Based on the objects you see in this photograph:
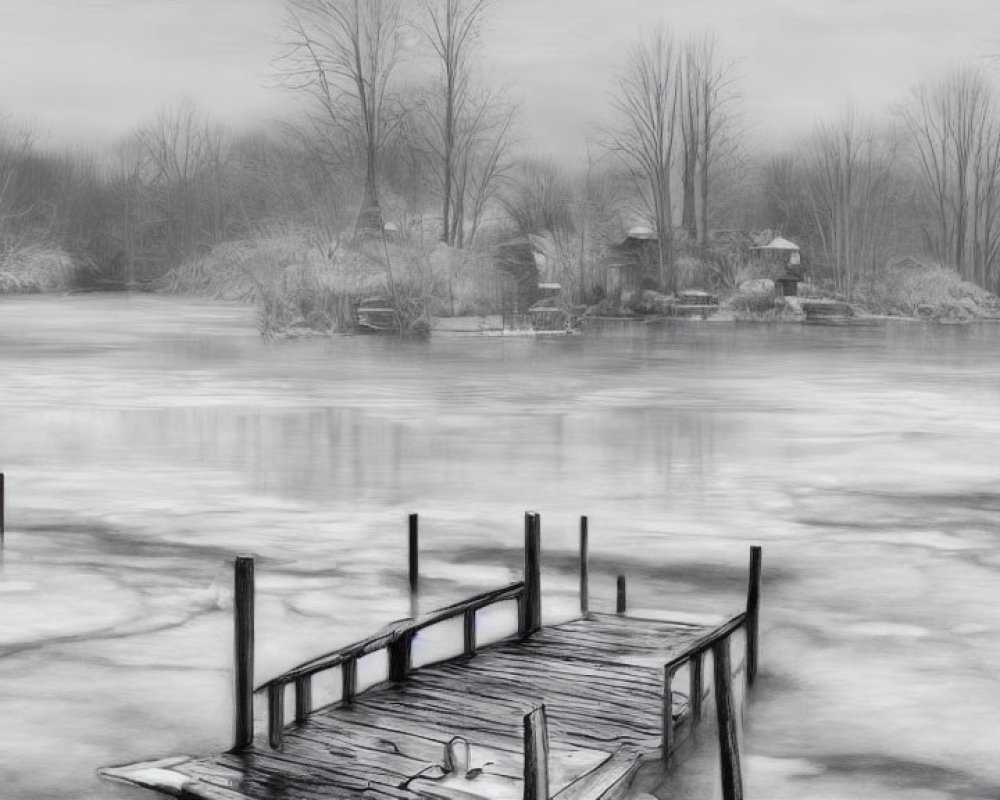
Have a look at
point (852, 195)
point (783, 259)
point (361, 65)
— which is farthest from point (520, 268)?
point (852, 195)

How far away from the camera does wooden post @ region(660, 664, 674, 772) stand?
6.41m

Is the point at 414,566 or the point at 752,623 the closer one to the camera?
the point at 752,623

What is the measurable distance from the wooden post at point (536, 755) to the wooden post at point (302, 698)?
171 centimetres

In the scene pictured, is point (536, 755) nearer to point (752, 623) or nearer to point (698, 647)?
point (698, 647)

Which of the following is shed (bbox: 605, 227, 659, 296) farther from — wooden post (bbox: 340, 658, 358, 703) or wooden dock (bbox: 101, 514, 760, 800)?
wooden post (bbox: 340, 658, 358, 703)

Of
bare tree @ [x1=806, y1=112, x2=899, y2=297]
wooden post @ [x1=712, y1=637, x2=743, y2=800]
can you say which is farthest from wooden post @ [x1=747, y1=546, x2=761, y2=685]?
bare tree @ [x1=806, y1=112, x2=899, y2=297]

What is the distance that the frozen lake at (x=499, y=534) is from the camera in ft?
23.9

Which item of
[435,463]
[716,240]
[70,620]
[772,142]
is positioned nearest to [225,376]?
[435,463]

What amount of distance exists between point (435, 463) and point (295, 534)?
15.8 feet

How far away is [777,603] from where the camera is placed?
9.89 meters

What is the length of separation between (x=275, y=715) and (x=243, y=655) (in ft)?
1.03

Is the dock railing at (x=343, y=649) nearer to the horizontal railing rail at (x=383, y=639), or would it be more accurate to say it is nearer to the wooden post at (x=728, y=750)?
the horizontal railing rail at (x=383, y=639)

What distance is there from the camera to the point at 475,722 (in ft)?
21.8

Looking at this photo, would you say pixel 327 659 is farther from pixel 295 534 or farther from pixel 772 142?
pixel 772 142
